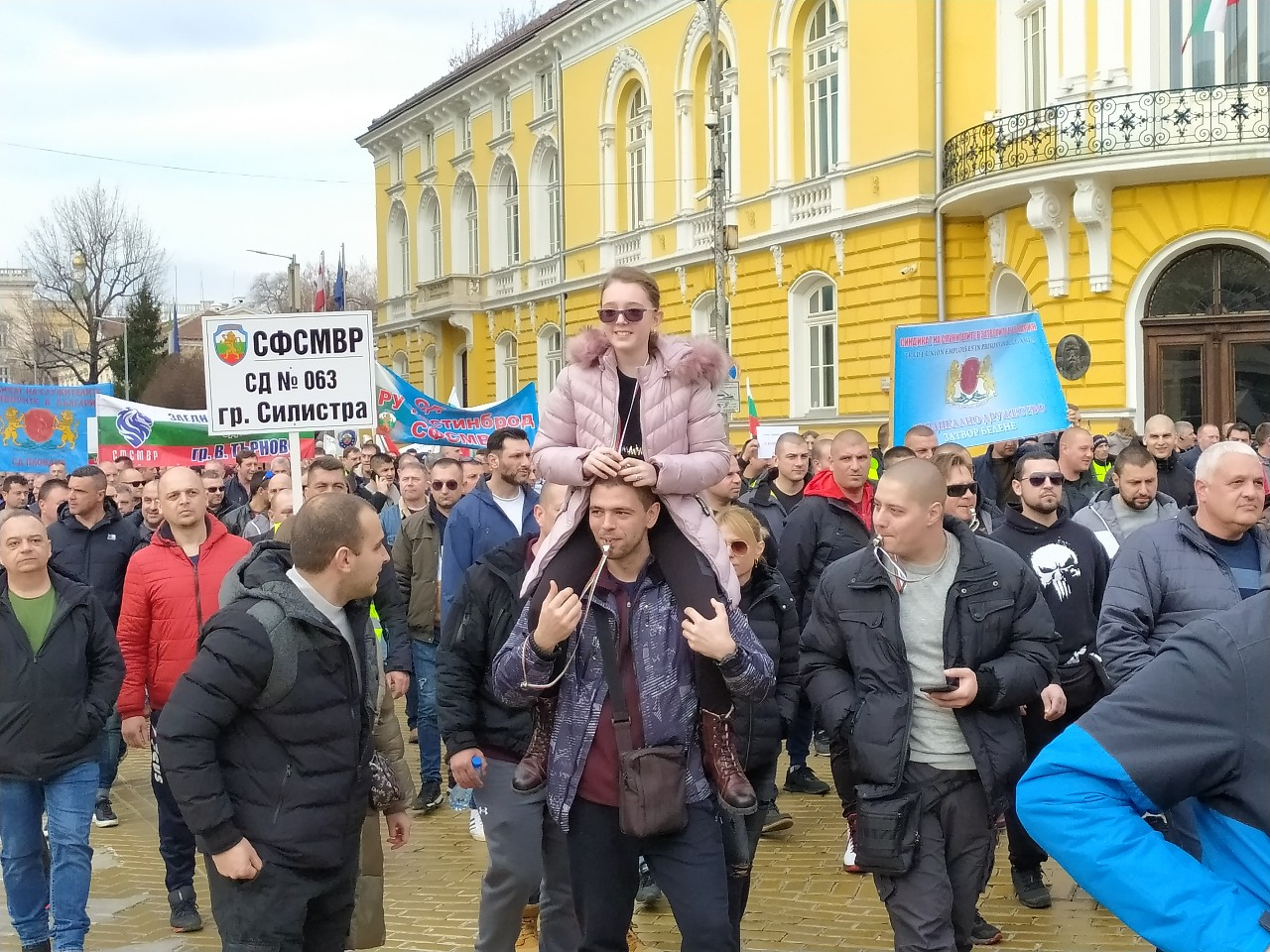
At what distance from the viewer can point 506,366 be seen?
4209 centimetres

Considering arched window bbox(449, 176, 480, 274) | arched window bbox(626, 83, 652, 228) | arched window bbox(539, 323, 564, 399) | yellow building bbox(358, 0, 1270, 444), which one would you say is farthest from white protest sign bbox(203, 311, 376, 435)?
arched window bbox(449, 176, 480, 274)

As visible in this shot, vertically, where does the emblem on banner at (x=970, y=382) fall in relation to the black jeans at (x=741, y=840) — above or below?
above

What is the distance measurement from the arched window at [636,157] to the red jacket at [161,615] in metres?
27.3

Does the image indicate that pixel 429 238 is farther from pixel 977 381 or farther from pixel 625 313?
pixel 625 313

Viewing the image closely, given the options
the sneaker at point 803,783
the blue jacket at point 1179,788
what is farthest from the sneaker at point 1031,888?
the blue jacket at point 1179,788

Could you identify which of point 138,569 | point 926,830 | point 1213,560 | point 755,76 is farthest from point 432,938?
point 755,76

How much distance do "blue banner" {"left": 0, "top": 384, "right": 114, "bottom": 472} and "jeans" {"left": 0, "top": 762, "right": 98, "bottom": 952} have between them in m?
11.8

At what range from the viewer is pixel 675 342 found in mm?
4500

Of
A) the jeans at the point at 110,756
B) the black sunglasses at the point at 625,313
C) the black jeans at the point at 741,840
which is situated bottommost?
the jeans at the point at 110,756

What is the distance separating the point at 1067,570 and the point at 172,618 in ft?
14.5

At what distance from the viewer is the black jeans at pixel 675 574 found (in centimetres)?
406

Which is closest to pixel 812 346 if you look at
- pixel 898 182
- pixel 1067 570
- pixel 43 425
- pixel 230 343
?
pixel 898 182

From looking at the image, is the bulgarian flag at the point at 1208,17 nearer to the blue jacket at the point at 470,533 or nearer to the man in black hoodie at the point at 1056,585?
the man in black hoodie at the point at 1056,585

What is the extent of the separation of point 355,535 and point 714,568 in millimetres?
1160
